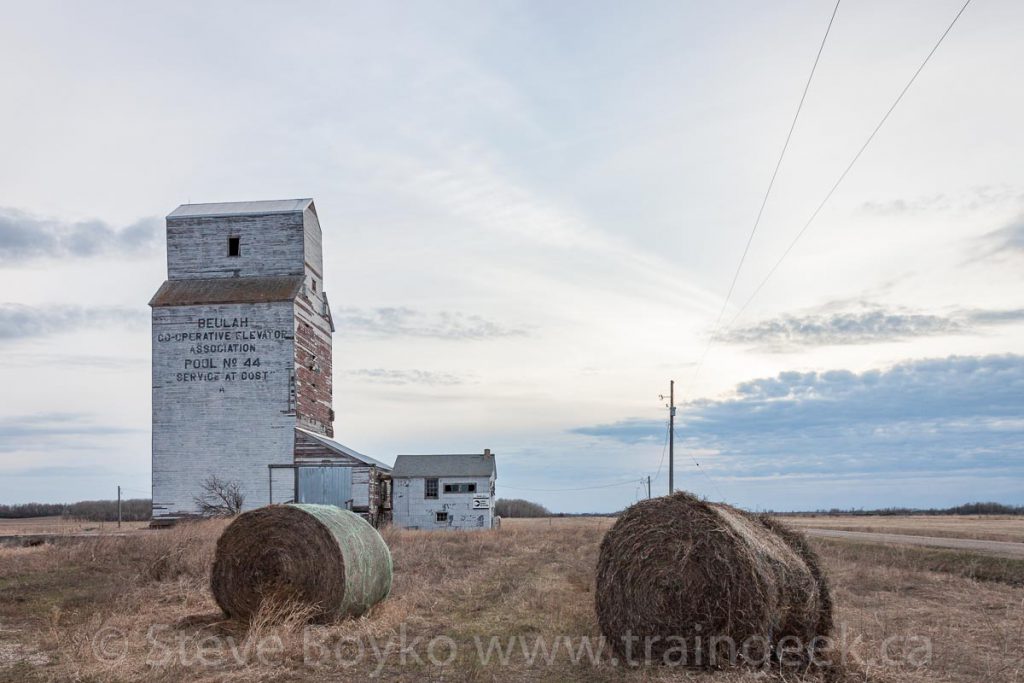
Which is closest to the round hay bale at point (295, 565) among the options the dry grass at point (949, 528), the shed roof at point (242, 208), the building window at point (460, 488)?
the dry grass at point (949, 528)

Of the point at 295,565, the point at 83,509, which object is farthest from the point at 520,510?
the point at 295,565

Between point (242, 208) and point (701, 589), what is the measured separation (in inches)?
1199

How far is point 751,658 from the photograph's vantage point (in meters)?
9.25

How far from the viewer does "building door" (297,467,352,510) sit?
31875 mm

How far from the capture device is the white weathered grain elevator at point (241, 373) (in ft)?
105

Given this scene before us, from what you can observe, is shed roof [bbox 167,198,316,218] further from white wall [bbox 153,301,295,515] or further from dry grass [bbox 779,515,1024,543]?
dry grass [bbox 779,515,1024,543]

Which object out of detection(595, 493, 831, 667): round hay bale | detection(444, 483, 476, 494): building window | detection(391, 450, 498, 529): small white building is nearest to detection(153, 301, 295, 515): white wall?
detection(391, 450, 498, 529): small white building

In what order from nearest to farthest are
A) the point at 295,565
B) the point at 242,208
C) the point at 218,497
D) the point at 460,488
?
the point at 295,565
the point at 218,497
the point at 242,208
the point at 460,488

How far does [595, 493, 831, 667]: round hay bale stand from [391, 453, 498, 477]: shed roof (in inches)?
1427

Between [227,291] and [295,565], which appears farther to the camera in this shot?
[227,291]

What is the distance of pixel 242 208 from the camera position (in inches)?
1410

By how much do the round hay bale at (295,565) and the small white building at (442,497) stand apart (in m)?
32.6

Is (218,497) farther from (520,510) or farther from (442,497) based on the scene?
(520,510)

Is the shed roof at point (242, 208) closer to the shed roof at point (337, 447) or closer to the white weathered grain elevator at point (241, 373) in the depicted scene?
the white weathered grain elevator at point (241, 373)
